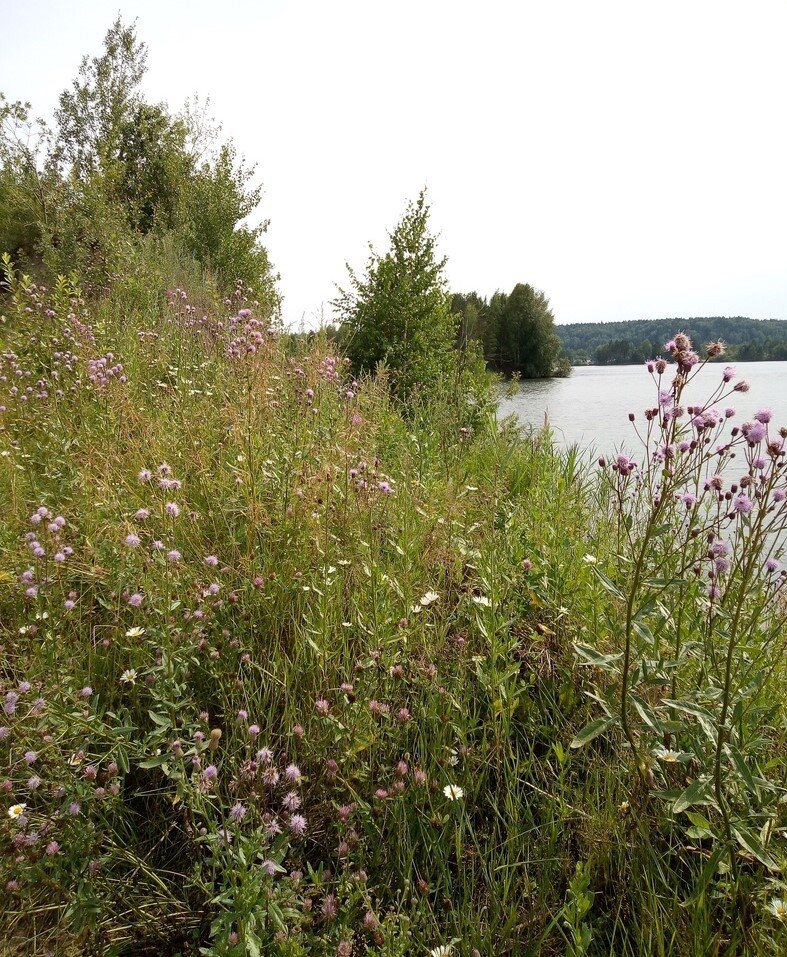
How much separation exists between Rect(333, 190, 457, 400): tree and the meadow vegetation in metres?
6.04

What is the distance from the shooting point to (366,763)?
Result: 167 cm

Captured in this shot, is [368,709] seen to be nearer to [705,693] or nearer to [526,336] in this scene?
[705,693]

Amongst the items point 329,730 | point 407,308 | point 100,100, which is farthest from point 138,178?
point 329,730

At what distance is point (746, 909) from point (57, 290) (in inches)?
246

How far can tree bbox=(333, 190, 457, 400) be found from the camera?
9.03 metres

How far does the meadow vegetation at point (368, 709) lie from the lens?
1312mm

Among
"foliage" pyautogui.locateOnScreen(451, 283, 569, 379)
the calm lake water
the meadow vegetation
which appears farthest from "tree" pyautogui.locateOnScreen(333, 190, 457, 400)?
"foliage" pyautogui.locateOnScreen(451, 283, 569, 379)

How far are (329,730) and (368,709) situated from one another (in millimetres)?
132

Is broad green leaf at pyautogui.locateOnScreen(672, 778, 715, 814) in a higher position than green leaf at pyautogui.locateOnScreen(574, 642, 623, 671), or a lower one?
lower

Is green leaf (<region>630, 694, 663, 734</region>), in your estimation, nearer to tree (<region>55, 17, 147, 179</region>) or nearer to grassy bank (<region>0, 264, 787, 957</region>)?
grassy bank (<region>0, 264, 787, 957</region>)

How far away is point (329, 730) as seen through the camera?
64.4 inches

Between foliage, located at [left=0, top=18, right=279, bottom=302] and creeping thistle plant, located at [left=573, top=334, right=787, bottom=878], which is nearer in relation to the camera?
creeping thistle plant, located at [left=573, top=334, right=787, bottom=878]

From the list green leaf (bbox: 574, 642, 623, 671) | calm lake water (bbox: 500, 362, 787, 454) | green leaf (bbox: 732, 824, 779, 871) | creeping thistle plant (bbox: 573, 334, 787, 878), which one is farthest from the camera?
calm lake water (bbox: 500, 362, 787, 454)

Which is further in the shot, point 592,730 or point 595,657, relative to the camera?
point 595,657
